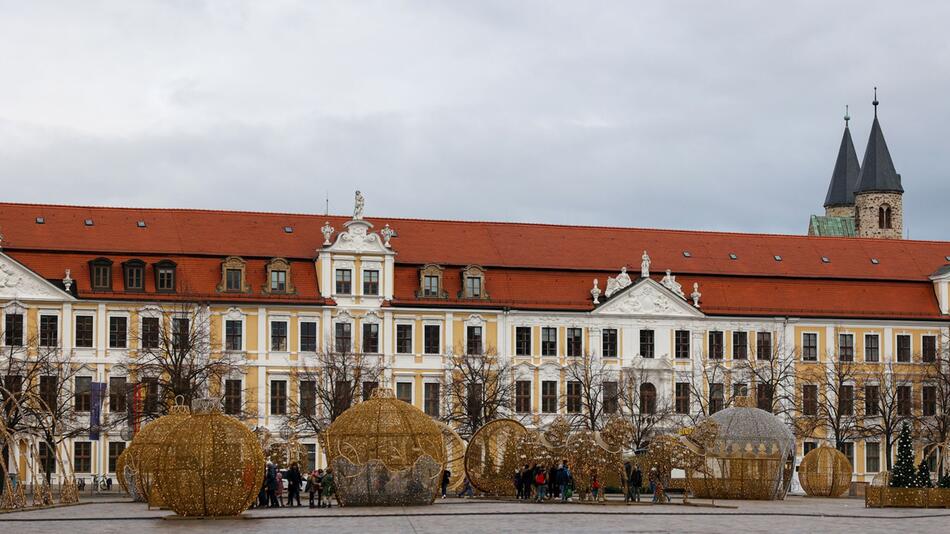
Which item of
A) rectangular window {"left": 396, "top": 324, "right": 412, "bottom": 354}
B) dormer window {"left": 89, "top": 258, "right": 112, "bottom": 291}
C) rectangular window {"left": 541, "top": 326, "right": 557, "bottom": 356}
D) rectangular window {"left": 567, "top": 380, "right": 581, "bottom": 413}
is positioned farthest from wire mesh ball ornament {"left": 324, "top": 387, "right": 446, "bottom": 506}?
rectangular window {"left": 541, "top": 326, "right": 557, "bottom": 356}

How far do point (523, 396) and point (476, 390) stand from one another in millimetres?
5994

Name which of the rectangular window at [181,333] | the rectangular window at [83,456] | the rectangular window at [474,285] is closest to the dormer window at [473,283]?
the rectangular window at [474,285]

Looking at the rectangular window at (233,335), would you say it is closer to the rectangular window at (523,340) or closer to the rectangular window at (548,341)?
the rectangular window at (523,340)

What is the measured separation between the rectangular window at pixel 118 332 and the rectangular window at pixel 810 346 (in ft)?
117

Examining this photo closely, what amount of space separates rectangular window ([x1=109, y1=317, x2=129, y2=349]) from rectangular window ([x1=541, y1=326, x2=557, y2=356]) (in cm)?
2136

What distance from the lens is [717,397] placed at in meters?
94.1

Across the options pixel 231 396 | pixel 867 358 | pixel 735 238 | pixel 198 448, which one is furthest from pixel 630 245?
pixel 198 448

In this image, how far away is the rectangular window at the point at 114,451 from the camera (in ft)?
284

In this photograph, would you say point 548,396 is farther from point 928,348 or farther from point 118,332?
point 118,332

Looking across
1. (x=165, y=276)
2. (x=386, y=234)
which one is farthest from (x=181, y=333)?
(x=386, y=234)

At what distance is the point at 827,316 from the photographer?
96750 mm

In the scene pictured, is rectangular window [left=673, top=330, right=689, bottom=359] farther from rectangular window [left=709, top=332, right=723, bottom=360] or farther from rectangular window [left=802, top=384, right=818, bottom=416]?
rectangular window [left=802, top=384, right=818, bottom=416]

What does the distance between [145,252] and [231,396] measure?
8388 mm

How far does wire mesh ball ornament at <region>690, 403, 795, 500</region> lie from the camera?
6069 centimetres
